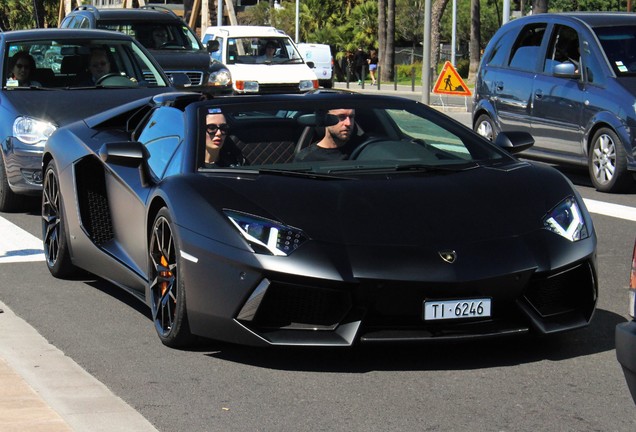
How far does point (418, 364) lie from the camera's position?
20.6 ft

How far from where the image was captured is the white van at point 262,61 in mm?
28219

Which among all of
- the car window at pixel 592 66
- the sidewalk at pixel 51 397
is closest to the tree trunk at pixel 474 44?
the car window at pixel 592 66

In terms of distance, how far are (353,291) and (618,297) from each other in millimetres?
2643

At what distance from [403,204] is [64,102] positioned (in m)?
6.48

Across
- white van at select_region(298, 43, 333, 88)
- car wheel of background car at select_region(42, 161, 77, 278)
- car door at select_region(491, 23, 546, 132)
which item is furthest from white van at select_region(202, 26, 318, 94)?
white van at select_region(298, 43, 333, 88)

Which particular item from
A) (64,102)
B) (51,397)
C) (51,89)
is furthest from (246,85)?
(51,397)

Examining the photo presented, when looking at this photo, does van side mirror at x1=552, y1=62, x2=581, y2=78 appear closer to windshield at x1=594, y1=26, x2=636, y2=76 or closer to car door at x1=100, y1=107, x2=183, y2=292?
windshield at x1=594, y1=26, x2=636, y2=76

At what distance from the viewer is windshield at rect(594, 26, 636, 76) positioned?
1397 centimetres

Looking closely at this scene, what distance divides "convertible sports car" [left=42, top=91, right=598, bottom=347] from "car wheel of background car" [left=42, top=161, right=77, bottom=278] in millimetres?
1053

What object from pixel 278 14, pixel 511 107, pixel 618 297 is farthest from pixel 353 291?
pixel 278 14

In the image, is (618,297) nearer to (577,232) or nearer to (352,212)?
(577,232)

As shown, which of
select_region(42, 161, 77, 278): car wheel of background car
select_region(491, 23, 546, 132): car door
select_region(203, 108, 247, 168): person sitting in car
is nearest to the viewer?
select_region(203, 108, 247, 168): person sitting in car

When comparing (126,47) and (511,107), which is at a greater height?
(126,47)

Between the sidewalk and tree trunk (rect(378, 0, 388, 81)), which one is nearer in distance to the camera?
the sidewalk
